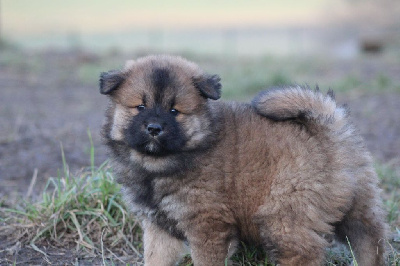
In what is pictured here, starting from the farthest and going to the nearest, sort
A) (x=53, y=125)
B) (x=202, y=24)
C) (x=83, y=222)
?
(x=202, y=24) < (x=53, y=125) < (x=83, y=222)

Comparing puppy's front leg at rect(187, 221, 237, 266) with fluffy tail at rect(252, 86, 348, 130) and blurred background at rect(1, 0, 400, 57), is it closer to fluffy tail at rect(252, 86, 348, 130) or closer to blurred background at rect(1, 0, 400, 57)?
fluffy tail at rect(252, 86, 348, 130)

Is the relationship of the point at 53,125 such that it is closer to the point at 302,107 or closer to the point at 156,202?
the point at 156,202

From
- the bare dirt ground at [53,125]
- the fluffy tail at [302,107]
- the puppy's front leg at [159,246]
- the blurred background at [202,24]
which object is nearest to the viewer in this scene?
the fluffy tail at [302,107]

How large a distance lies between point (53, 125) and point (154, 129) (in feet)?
18.4

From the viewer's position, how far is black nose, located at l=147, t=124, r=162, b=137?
3.43 m

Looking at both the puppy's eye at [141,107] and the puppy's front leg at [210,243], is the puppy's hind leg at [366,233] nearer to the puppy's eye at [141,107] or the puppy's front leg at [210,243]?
the puppy's front leg at [210,243]

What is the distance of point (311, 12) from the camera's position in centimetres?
3291

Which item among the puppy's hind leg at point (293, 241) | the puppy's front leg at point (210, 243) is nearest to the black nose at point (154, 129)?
the puppy's front leg at point (210, 243)

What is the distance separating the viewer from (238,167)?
357 centimetres

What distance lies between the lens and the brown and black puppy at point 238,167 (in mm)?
3465

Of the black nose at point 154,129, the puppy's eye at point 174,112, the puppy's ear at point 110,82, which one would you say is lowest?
the black nose at point 154,129

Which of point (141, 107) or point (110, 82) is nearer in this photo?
point (141, 107)

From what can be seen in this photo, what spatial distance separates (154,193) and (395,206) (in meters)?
2.28

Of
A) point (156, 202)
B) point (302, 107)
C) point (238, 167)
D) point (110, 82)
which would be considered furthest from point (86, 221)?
point (302, 107)
